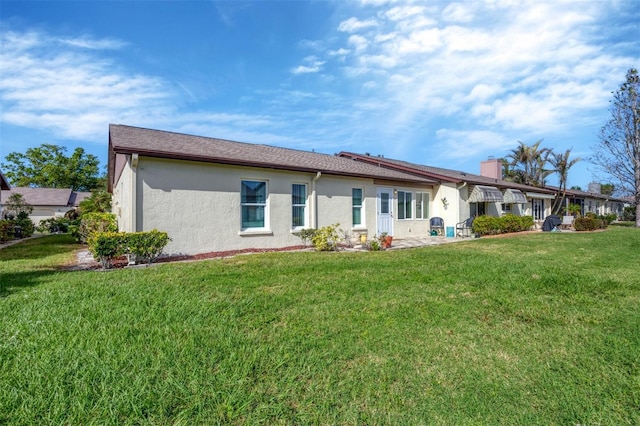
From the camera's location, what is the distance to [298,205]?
13.1 metres

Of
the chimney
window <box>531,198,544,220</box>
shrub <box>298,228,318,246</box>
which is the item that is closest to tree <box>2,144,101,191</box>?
shrub <box>298,228,318,246</box>

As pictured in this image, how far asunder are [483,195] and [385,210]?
6957 mm

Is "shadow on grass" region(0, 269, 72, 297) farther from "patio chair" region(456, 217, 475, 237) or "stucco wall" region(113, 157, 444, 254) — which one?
"patio chair" region(456, 217, 475, 237)

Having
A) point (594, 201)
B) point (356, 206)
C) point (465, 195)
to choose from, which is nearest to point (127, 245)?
point (356, 206)

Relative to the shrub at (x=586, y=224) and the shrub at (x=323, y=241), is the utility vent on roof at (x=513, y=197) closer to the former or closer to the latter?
the shrub at (x=586, y=224)

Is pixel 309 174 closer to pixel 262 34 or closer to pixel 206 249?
pixel 206 249

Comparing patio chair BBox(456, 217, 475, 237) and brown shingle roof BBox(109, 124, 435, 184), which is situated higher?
brown shingle roof BBox(109, 124, 435, 184)

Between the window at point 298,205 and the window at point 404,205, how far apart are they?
638 cm

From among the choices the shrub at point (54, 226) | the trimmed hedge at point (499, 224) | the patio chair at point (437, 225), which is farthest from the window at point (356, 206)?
the shrub at point (54, 226)

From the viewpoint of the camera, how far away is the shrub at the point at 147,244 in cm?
856

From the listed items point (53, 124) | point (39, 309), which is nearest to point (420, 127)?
point (39, 309)

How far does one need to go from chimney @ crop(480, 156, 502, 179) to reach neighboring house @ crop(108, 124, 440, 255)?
17400mm

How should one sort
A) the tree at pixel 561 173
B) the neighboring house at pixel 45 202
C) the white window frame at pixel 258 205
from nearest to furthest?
the white window frame at pixel 258 205
the tree at pixel 561 173
the neighboring house at pixel 45 202

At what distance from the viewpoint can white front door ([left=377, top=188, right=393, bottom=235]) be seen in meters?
16.2
